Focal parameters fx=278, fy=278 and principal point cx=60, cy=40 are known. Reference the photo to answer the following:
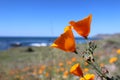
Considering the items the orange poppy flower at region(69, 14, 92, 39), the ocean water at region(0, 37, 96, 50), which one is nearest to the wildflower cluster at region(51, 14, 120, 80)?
the orange poppy flower at region(69, 14, 92, 39)

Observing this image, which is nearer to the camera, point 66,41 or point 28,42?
point 66,41

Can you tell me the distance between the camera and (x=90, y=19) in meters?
1.37

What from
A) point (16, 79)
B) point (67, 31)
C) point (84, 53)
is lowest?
point (16, 79)

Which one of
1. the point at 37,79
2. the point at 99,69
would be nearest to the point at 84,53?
the point at 99,69

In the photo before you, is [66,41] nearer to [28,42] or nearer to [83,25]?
[83,25]

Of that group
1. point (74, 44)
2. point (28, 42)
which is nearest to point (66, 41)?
point (74, 44)

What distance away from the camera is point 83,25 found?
4.39 ft

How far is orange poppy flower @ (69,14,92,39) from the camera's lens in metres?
1.33

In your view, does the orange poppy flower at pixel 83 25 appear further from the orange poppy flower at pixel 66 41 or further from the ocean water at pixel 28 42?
the ocean water at pixel 28 42

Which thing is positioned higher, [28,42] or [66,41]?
[66,41]

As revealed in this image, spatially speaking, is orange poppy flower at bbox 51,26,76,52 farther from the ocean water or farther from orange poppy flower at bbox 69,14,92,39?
the ocean water

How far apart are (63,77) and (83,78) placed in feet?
14.6

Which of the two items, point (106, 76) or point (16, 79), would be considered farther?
point (16, 79)

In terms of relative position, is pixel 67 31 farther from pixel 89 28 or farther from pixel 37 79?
pixel 37 79
